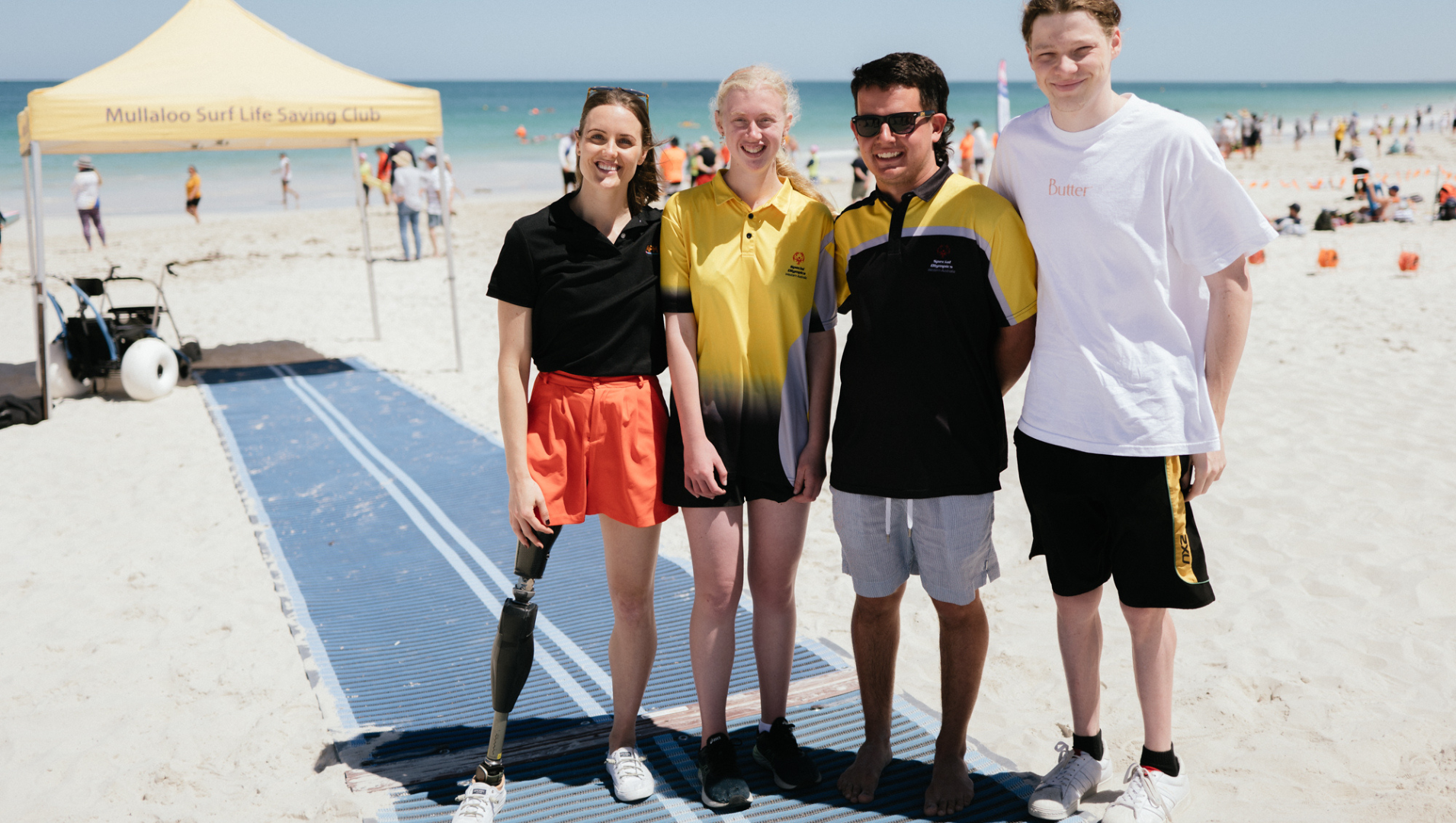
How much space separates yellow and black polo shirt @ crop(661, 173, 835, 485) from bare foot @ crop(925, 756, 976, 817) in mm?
868

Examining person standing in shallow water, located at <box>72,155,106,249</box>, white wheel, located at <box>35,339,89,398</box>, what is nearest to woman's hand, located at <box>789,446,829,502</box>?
white wheel, located at <box>35,339,89,398</box>

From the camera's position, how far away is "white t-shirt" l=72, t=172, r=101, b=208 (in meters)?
15.2

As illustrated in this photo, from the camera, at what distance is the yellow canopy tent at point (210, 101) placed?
6633 millimetres

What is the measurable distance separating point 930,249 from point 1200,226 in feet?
1.87

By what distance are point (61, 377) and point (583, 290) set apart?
685cm

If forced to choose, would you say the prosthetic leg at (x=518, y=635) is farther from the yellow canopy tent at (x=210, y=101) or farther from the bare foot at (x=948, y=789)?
the yellow canopy tent at (x=210, y=101)

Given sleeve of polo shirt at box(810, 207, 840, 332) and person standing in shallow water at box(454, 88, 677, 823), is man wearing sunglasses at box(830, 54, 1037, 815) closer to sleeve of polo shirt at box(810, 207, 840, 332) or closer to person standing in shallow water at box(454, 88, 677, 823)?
sleeve of polo shirt at box(810, 207, 840, 332)

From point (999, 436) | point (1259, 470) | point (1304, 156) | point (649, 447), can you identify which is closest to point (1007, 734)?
point (999, 436)

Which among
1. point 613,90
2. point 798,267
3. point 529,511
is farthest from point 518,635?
point 613,90

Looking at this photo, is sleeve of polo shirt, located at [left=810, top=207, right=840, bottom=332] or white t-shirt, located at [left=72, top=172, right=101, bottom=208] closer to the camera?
sleeve of polo shirt, located at [left=810, top=207, right=840, bottom=332]

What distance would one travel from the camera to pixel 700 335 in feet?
7.72

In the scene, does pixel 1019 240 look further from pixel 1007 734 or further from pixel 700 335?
pixel 1007 734

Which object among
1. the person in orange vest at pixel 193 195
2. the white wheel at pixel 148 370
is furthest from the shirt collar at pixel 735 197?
the person in orange vest at pixel 193 195

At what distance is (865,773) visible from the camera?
2561mm
